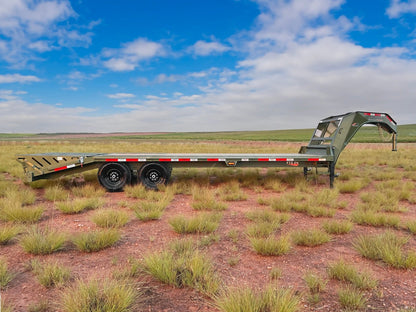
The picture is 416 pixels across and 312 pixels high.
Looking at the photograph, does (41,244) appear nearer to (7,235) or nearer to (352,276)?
(7,235)

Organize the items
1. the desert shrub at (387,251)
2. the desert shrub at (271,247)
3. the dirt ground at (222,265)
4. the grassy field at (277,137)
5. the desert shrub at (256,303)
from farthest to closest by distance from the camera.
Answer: the grassy field at (277,137), the desert shrub at (271,247), the desert shrub at (387,251), the dirt ground at (222,265), the desert shrub at (256,303)

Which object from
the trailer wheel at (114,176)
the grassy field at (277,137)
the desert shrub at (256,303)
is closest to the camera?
the desert shrub at (256,303)

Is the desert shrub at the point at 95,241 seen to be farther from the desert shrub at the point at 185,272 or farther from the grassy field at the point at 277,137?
the grassy field at the point at 277,137

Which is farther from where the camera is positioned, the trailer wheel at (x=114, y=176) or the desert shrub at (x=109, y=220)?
the trailer wheel at (x=114, y=176)

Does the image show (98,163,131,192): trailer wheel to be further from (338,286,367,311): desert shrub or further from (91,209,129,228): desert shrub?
(338,286,367,311): desert shrub

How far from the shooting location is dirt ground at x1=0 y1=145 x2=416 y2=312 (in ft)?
10.4

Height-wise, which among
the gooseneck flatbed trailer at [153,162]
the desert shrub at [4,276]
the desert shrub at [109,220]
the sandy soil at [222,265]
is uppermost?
the gooseneck flatbed trailer at [153,162]

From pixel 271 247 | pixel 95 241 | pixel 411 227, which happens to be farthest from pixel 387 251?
pixel 95 241

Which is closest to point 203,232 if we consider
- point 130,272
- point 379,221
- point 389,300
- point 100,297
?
point 130,272

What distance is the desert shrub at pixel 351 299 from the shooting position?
9.81ft

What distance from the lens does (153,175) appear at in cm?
935

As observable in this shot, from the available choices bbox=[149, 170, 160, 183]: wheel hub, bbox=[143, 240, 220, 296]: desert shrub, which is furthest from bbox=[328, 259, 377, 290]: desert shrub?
bbox=[149, 170, 160, 183]: wheel hub

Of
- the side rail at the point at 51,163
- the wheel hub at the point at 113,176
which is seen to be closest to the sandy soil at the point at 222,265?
the side rail at the point at 51,163

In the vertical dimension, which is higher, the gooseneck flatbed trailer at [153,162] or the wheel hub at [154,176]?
the gooseneck flatbed trailer at [153,162]
